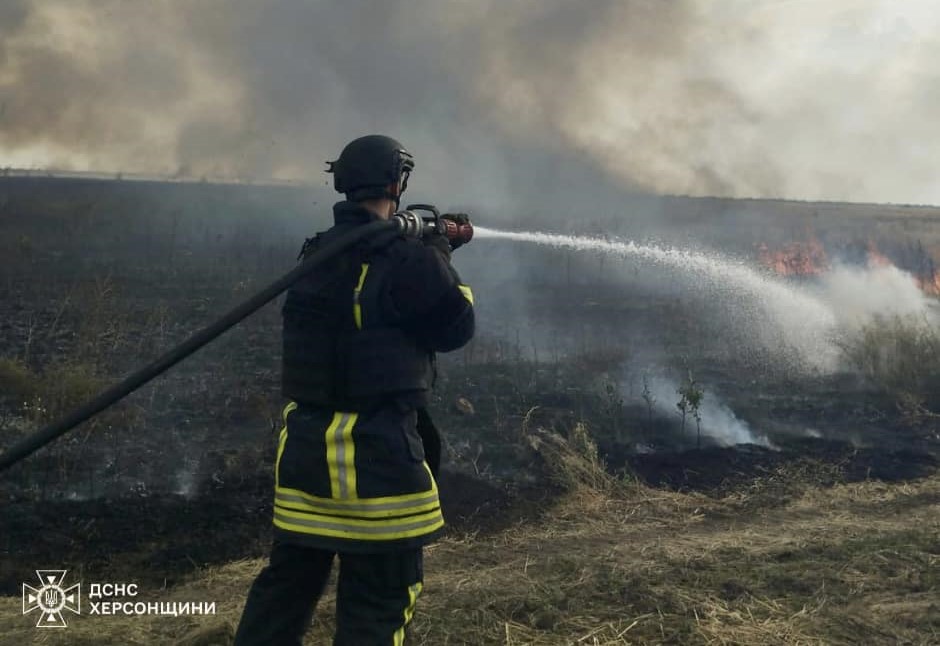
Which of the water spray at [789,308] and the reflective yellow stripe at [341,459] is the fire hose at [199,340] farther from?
the water spray at [789,308]

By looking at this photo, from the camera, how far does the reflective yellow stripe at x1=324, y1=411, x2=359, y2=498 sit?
2162 millimetres

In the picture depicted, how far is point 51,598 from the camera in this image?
370 centimetres

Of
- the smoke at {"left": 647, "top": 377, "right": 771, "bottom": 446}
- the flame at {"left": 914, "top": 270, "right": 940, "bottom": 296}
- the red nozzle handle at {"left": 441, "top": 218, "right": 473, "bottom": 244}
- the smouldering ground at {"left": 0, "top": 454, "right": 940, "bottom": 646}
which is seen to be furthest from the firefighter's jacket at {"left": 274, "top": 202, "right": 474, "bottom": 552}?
the flame at {"left": 914, "top": 270, "right": 940, "bottom": 296}

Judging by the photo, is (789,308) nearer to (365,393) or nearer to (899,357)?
(899,357)

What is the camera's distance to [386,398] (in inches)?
88.0

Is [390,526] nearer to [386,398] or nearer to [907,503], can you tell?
[386,398]

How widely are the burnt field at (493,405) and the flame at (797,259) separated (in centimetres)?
160

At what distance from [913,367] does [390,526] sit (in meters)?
8.73

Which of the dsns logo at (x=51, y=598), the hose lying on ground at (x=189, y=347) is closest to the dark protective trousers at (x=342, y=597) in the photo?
the hose lying on ground at (x=189, y=347)

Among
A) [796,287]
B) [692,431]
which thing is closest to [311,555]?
[692,431]

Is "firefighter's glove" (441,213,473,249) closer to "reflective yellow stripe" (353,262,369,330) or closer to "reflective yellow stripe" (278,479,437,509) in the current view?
"reflective yellow stripe" (353,262,369,330)

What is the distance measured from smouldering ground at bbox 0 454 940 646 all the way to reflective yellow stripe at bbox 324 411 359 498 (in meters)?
1.31

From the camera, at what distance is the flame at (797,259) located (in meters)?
16.4

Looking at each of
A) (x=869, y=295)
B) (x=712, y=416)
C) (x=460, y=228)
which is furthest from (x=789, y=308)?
(x=460, y=228)
